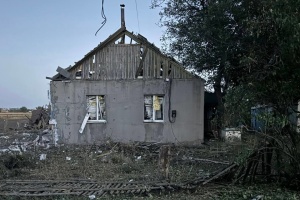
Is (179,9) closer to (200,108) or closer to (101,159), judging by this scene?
(200,108)

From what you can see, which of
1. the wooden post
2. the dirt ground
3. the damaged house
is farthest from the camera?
the damaged house

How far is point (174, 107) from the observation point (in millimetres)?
17391

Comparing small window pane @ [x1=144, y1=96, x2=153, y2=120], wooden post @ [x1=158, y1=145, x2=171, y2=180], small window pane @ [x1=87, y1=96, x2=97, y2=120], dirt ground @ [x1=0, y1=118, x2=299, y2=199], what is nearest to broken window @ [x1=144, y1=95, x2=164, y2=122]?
small window pane @ [x1=144, y1=96, x2=153, y2=120]

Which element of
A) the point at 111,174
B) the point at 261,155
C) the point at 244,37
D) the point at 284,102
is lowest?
the point at 111,174

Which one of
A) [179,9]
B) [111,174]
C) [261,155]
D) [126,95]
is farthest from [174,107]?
[261,155]

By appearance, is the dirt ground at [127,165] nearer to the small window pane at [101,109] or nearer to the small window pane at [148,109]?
the small window pane at [101,109]

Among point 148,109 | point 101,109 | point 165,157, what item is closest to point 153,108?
point 148,109

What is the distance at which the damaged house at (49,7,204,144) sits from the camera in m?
17.3

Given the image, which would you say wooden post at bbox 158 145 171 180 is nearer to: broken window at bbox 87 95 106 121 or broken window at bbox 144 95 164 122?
broken window at bbox 144 95 164 122

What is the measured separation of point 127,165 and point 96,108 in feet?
21.3

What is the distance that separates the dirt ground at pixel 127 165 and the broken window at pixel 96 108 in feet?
5.50

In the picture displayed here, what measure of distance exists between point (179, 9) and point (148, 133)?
647 centimetres

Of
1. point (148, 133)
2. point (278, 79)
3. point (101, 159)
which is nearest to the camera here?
point (278, 79)

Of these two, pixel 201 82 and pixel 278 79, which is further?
pixel 201 82
